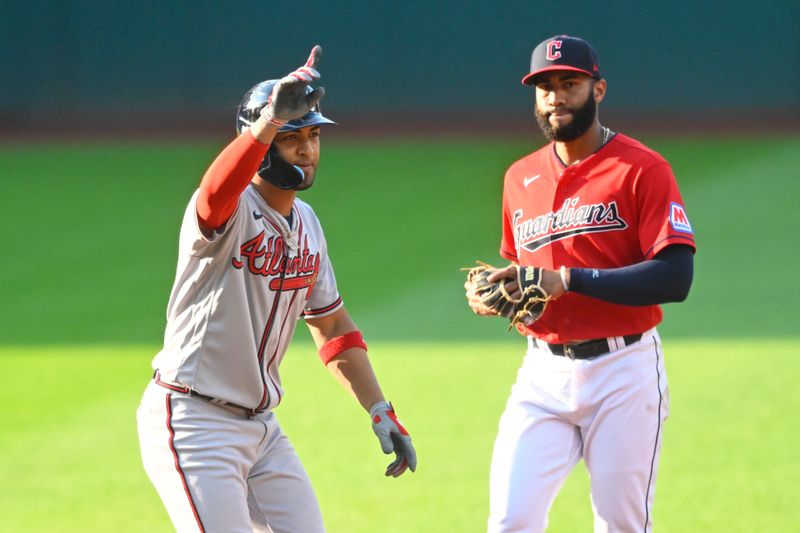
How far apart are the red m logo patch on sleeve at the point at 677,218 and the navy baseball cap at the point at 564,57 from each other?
0.68 metres

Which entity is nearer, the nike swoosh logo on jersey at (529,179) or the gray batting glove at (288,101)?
the gray batting glove at (288,101)

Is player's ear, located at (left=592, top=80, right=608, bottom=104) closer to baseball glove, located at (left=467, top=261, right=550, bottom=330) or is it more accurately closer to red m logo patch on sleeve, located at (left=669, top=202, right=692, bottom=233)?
red m logo patch on sleeve, located at (left=669, top=202, right=692, bottom=233)

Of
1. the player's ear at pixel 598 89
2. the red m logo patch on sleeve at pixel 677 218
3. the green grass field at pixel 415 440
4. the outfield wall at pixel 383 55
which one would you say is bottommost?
the green grass field at pixel 415 440

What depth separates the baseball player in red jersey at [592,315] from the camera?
14.6 feet

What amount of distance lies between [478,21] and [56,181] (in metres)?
9.06

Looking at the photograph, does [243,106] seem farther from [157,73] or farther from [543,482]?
[157,73]

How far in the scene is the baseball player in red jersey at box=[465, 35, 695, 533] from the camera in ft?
14.6

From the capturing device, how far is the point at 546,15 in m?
22.7

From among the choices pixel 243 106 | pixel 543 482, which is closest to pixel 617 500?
pixel 543 482

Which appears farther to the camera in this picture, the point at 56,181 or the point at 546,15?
the point at 546,15

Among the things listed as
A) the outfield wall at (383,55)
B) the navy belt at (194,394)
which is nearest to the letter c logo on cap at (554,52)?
the navy belt at (194,394)

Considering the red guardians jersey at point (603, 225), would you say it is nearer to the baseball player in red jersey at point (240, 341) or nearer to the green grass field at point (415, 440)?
the baseball player in red jersey at point (240, 341)

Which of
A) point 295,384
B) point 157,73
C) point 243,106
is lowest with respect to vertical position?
point 295,384

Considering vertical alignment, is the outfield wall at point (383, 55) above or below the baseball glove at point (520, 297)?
above
